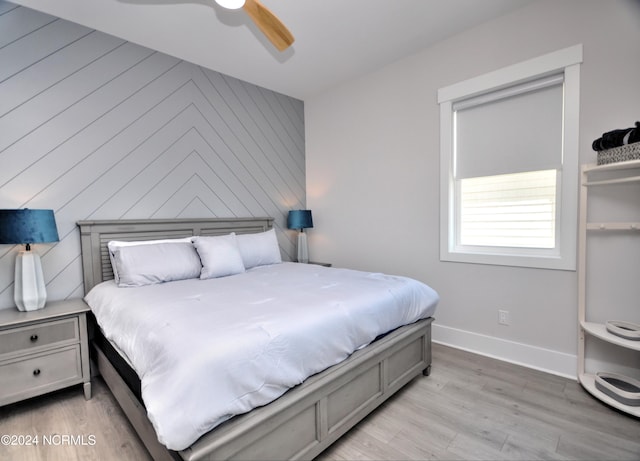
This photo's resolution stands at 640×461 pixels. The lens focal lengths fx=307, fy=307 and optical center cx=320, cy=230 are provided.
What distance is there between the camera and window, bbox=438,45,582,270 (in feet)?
7.35

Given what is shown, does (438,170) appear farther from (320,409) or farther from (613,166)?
(320,409)

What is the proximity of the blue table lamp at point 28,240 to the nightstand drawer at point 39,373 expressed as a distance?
37 cm

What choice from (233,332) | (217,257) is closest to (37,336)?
(217,257)

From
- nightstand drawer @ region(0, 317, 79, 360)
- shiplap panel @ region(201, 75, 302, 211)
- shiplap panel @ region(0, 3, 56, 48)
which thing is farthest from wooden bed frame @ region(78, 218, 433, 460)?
shiplap panel @ region(201, 75, 302, 211)

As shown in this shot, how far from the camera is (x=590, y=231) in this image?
2.15 meters

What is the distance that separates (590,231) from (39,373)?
12.5 ft

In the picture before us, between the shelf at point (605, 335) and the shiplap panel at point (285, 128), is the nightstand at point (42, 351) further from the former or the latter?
the shelf at point (605, 335)

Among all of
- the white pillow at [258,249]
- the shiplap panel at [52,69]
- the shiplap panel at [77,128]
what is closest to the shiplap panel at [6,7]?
the shiplap panel at [52,69]

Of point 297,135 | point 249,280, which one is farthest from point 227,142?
point 249,280

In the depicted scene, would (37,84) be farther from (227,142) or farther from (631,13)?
(631,13)

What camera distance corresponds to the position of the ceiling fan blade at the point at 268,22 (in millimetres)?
1733

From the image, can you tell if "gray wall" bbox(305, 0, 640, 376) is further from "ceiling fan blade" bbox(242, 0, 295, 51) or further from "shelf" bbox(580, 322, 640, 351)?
"ceiling fan blade" bbox(242, 0, 295, 51)

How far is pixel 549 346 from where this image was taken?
235 cm

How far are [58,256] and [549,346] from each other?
3.87m
